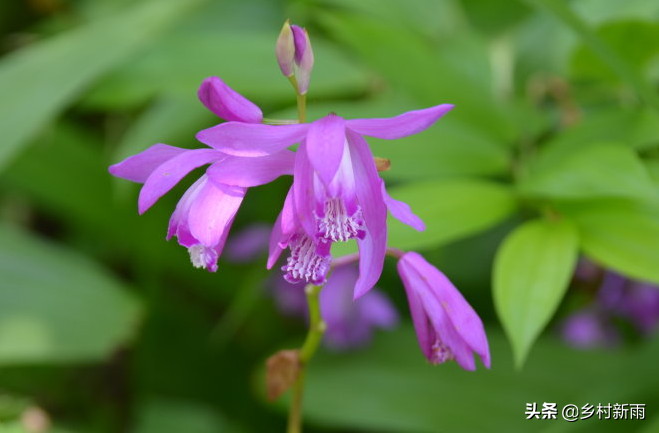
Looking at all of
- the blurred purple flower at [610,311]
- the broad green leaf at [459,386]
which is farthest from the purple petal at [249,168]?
the blurred purple flower at [610,311]

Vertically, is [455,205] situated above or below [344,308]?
above

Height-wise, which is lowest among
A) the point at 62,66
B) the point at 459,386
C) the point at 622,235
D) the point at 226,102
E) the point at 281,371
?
the point at 459,386

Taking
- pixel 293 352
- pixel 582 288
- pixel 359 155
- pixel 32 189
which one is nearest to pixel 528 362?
pixel 582 288

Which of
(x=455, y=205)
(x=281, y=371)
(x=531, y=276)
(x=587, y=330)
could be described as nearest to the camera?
A: (x=281, y=371)

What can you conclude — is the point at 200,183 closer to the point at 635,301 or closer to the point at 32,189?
the point at 635,301

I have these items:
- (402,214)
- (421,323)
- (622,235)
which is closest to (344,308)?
(622,235)

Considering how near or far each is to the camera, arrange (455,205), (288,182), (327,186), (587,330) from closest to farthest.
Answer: (327,186), (455,205), (587,330), (288,182)

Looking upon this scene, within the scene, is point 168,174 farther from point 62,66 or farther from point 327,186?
point 62,66

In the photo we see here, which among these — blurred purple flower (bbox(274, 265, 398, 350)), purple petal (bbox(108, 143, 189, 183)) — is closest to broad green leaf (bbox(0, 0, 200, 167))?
blurred purple flower (bbox(274, 265, 398, 350))
